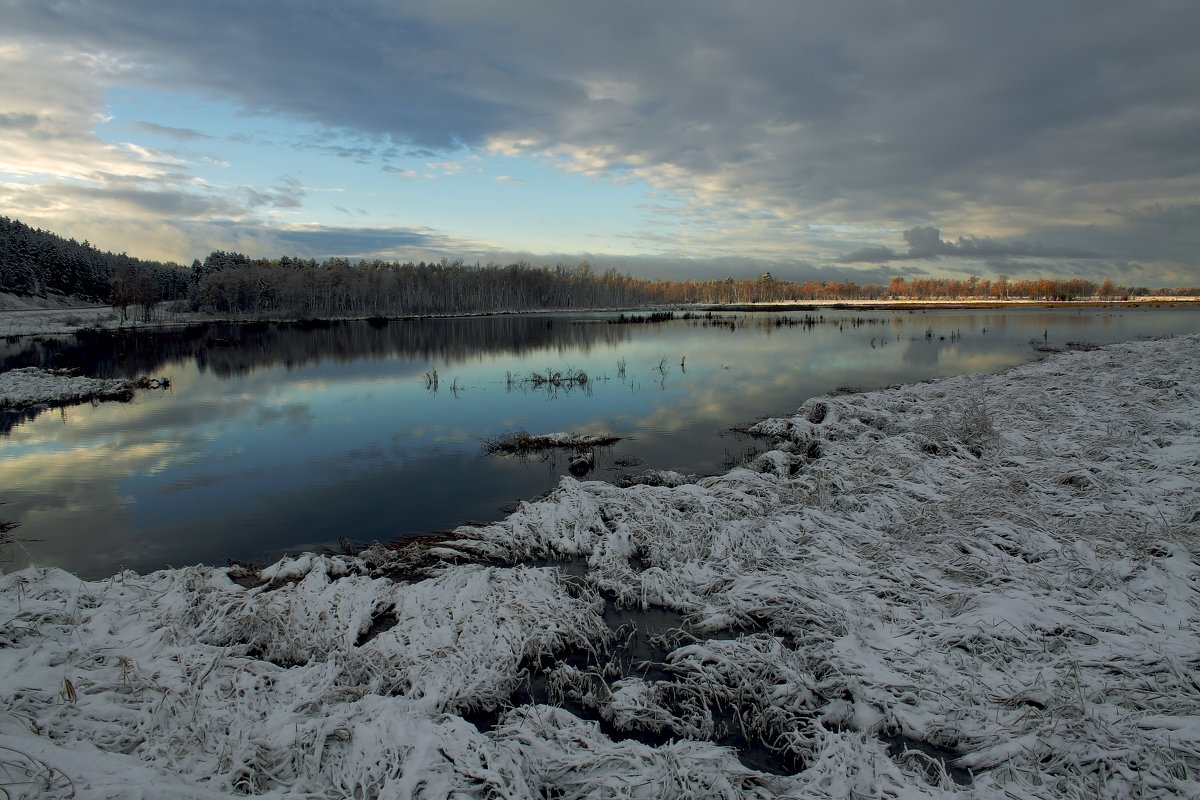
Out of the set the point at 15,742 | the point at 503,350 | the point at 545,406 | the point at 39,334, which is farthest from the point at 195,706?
the point at 39,334

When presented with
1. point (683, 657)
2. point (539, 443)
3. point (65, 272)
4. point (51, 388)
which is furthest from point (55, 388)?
point (65, 272)

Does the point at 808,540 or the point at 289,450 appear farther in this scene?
the point at 289,450

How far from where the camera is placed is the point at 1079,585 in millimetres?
6121

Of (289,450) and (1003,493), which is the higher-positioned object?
(1003,493)

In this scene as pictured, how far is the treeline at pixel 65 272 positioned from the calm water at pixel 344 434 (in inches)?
1523

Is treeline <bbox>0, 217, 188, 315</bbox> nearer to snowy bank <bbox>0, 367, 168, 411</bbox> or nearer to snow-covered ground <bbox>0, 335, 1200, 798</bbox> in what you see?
snowy bank <bbox>0, 367, 168, 411</bbox>

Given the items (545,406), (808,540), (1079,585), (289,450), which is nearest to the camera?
(1079,585)

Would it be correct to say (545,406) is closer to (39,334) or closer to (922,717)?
(922,717)

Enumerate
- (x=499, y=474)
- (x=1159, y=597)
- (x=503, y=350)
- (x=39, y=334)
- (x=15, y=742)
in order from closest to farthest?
(x=15, y=742), (x=1159, y=597), (x=499, y=474), (x=503, y=350), (x=39, y=334)

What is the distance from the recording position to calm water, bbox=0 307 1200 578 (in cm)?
1016

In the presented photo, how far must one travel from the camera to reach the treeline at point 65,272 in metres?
71.6

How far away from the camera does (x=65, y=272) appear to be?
9519cm

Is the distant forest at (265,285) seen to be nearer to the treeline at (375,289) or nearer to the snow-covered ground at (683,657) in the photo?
the treeline at (375,289)

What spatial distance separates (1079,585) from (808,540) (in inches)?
116
